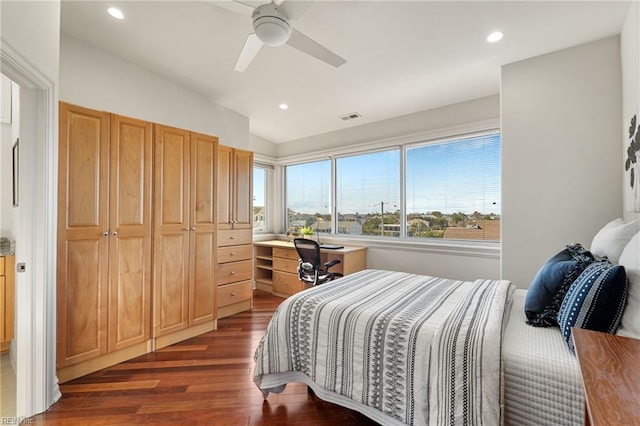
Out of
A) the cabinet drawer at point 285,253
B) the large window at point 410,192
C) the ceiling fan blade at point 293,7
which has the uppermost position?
the ceiling fan blade at point 293,7

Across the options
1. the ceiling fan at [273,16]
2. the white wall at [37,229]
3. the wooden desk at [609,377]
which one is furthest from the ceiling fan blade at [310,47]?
the wooden desk at [609,377]

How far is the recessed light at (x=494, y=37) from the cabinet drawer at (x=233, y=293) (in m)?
3.52

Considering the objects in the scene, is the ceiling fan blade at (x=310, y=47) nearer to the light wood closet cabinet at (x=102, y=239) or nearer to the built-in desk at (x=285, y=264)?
the light wood closet cabinet at (x=102, y=239)

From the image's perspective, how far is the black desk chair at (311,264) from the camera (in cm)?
338

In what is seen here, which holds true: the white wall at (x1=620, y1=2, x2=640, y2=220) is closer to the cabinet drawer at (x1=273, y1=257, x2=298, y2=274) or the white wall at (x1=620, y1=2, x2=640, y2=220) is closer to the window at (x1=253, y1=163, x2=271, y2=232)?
the cabinet drawer at (x1=273, y1=257, x2=298, y2=274)

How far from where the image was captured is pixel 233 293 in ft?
11.3

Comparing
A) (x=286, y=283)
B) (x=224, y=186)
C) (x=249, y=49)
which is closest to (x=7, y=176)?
(x=224, y=186)

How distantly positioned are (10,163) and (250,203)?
2256 mm

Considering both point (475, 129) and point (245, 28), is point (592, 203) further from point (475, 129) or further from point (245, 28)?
point (245, 28)

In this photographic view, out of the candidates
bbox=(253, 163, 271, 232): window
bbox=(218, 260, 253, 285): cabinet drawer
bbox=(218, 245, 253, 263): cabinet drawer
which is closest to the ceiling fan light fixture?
bbox=(218, 245, 253, 263): cabinet drawer

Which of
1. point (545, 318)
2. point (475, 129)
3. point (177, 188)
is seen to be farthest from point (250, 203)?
point (545, 318)

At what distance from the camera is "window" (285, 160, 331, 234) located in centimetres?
475

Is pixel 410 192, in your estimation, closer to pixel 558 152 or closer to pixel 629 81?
pixel 558 152

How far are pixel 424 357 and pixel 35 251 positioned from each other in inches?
91.2
